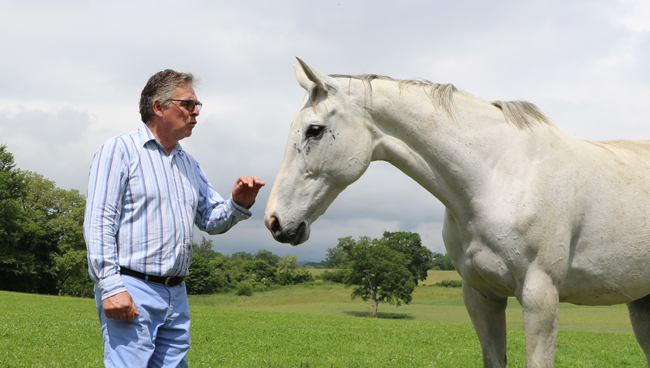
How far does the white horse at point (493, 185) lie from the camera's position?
2.55 m

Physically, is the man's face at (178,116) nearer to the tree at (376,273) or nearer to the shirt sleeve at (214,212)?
the shirt sleeve at (214,212)

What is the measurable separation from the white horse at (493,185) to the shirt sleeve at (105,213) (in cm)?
87

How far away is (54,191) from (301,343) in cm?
4661

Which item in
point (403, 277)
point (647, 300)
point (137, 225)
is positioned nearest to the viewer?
point (137, 225)

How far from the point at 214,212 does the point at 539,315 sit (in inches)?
89.3

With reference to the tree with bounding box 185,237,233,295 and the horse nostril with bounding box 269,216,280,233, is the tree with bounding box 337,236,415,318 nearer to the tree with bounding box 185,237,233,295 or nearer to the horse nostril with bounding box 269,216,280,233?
the tree with bounding box 185,237,233,295

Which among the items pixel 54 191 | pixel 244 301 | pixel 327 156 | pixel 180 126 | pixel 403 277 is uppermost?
pixel 54 191

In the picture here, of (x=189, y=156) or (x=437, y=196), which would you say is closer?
(x=437, y=196)

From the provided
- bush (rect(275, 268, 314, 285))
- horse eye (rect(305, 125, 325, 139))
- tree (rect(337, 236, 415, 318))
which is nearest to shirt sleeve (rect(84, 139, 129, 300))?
→ horse eye (rect(305, 125, 325, 139))

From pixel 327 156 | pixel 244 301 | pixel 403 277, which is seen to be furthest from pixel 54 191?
pixel 327 156

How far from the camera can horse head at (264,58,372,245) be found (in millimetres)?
2568

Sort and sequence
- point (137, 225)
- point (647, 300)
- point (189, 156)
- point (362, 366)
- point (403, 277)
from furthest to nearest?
point (403, 277)
point (362, 366)
point (647, 300)
point (189, 156)
point (137, 225)

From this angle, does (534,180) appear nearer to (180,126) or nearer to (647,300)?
(647,300)

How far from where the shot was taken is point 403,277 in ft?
150
